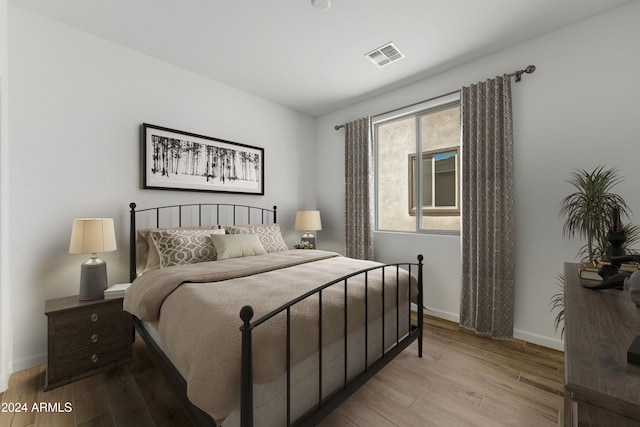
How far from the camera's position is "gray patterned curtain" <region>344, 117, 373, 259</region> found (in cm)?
371

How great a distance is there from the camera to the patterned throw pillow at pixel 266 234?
3008mm

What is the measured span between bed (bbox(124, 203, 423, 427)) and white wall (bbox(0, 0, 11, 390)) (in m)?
0.79

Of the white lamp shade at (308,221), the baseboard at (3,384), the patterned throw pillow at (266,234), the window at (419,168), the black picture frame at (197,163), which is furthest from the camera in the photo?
the white lamp shade at (308,221)

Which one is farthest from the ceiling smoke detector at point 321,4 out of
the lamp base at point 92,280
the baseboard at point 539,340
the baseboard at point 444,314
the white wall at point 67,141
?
the baseboard at point 539,340

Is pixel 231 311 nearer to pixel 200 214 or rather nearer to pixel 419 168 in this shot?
pixel 200 214

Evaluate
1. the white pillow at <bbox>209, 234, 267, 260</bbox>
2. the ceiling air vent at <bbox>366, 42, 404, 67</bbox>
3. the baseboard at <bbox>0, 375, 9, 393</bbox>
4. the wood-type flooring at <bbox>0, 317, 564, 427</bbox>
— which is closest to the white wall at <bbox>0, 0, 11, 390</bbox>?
the baseboard at <bbox>0, 375, 9, 393</bbox>

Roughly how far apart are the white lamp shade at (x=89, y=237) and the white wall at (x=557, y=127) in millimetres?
3361

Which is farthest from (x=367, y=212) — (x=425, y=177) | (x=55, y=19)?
(x=55, y=19)

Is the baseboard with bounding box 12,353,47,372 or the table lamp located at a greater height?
the table lamp

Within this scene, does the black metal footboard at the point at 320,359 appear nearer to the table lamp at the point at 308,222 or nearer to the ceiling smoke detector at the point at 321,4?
the table lamp at the point at 308,222

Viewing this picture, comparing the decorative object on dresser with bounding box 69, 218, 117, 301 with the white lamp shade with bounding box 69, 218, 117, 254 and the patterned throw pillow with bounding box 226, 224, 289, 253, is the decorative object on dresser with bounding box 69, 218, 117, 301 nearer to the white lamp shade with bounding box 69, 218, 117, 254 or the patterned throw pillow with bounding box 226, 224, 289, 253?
the white lamp shade with bounding box 69, 218, 117, 254

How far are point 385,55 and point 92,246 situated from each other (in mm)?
3174

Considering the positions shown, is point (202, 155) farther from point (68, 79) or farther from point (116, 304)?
point (116, 304)

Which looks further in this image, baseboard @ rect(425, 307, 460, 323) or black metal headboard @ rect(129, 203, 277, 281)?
baseboard @ rect(425, 307, 460, 323)
